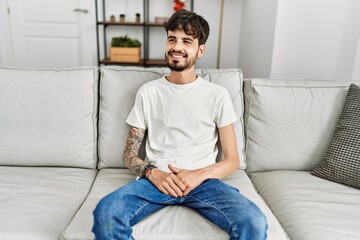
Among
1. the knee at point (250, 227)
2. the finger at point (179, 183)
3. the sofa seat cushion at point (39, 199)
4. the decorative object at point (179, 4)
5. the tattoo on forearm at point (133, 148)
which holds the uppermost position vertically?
the decorative object at point (179, 4)

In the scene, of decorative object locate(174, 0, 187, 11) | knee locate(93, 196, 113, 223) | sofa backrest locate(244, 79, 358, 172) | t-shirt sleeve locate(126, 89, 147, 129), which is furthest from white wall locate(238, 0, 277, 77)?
knee locate(93, 196, 113, 223)

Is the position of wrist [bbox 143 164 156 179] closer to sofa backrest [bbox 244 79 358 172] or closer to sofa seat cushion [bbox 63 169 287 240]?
sofa seat cushion [bbox 63 169 287 240]

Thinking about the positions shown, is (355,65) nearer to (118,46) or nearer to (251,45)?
(251,45)

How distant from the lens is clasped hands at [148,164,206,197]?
114 centimetres

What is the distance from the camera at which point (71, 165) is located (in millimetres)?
1512

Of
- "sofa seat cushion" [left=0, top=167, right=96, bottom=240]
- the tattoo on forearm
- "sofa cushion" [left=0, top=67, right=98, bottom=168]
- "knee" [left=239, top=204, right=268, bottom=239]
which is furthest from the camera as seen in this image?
"sofa cushion" [left=0, top=67, right=98, bottom=168]

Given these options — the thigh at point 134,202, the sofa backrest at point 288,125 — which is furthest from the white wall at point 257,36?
the thigh at point 134,202

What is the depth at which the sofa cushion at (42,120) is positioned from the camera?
1.48 metres

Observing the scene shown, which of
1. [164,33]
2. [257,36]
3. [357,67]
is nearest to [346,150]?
[357,67]

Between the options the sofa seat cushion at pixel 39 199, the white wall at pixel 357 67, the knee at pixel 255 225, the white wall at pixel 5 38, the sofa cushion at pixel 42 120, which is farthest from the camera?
the white wall at pixel 5 38

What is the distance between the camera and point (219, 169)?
1257mm

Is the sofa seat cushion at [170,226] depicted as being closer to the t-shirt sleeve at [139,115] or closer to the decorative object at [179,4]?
the t-shirt sleeve at [139,115]

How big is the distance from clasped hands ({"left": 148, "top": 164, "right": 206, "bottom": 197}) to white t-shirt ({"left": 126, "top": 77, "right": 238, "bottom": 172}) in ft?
0.25

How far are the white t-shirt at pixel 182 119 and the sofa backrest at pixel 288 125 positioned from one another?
266mm
